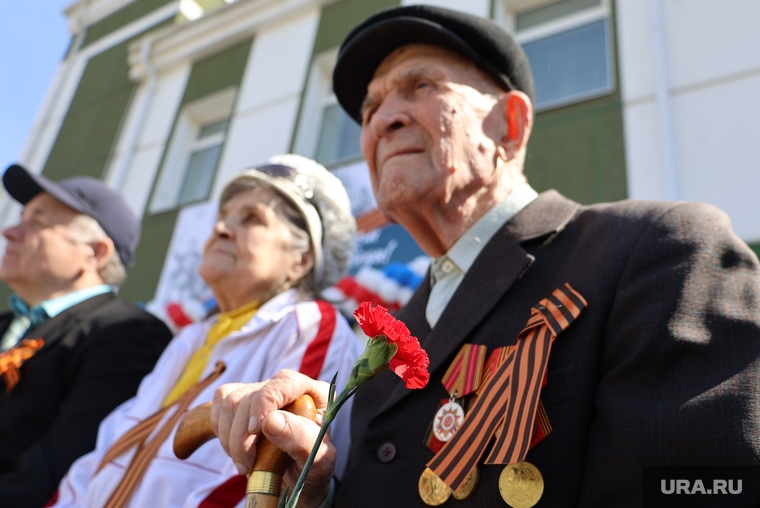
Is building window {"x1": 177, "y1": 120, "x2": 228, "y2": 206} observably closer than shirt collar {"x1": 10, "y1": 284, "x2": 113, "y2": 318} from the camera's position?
No

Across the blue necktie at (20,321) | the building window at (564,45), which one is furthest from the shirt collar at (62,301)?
the building window at (564,45)

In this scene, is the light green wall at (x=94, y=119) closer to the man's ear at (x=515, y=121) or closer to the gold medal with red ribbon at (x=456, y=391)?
the man's ear at (x=515, y=121)

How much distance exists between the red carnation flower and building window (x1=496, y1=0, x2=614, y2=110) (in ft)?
10.9

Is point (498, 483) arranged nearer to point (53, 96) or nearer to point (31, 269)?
point (31, 269)

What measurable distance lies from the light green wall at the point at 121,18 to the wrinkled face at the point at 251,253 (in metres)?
6.59

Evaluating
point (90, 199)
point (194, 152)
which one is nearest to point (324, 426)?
point (90, 199)

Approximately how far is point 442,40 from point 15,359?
1.98 m

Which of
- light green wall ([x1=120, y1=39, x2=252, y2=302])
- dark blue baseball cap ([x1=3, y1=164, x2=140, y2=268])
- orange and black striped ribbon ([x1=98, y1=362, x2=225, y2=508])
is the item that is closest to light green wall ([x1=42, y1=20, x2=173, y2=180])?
light green wall ([x1=120, y1=39, x2=252, y2=302])

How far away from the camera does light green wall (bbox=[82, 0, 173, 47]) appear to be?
8.02 meters

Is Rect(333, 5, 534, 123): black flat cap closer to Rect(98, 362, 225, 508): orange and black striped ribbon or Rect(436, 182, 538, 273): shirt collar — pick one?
Rect(436, 182, 538, 273): shirt collar

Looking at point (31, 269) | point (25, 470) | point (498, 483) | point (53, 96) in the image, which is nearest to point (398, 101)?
point (498, 483)

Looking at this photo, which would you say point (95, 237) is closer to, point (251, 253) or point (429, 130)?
point (251, 253)

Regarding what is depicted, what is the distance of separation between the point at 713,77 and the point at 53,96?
313 inches

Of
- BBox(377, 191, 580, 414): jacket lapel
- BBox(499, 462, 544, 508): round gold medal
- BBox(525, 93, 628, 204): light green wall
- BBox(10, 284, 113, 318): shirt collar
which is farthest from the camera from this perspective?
BBox(525, 93, 628, 204): light green wall
